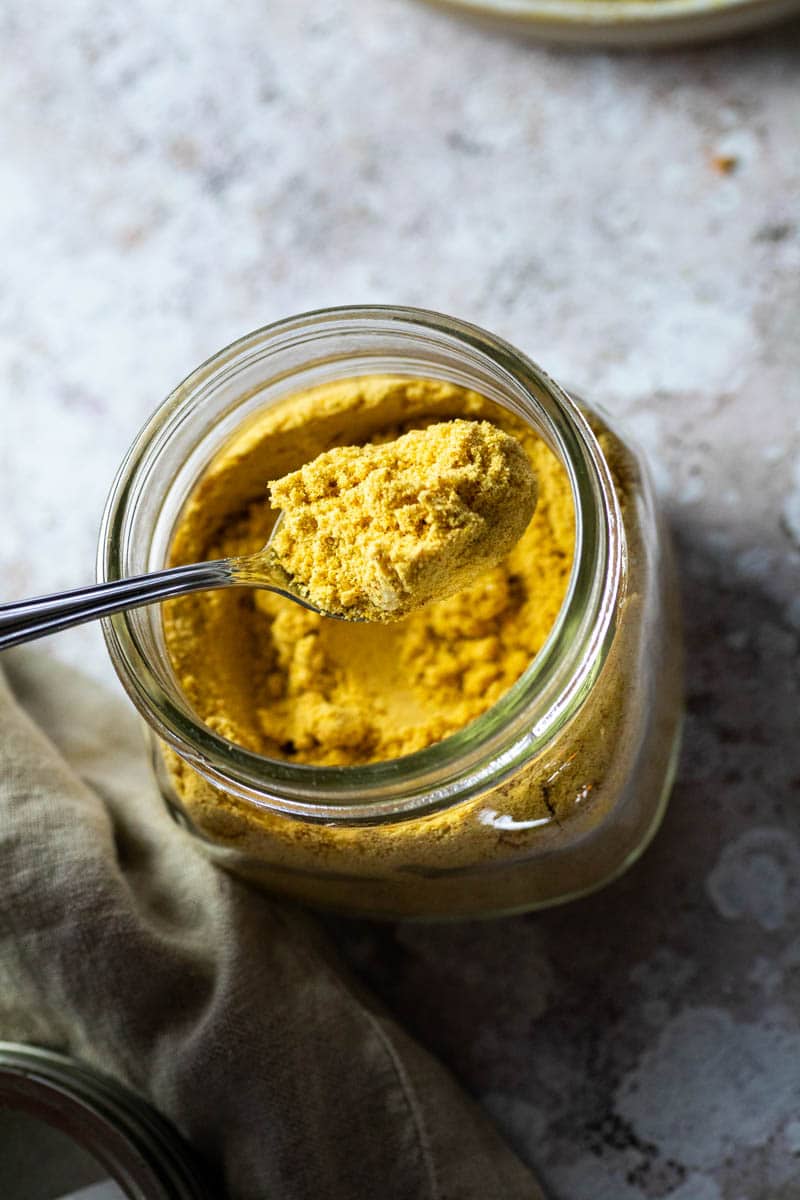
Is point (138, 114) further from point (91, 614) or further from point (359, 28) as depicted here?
point (91, 614)

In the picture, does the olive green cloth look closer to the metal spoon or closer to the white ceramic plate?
the metal spoon

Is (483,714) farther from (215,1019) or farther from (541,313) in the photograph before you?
(541,313)

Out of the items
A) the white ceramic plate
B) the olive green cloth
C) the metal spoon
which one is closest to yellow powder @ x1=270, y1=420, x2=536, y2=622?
the metal spoon

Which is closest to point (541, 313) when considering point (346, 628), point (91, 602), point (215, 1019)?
point (346, 628)

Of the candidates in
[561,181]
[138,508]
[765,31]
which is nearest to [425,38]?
[561,181]

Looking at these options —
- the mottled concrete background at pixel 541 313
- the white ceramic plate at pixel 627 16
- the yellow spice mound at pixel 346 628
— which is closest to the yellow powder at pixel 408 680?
the yellow spice mound at pixel 346 628
